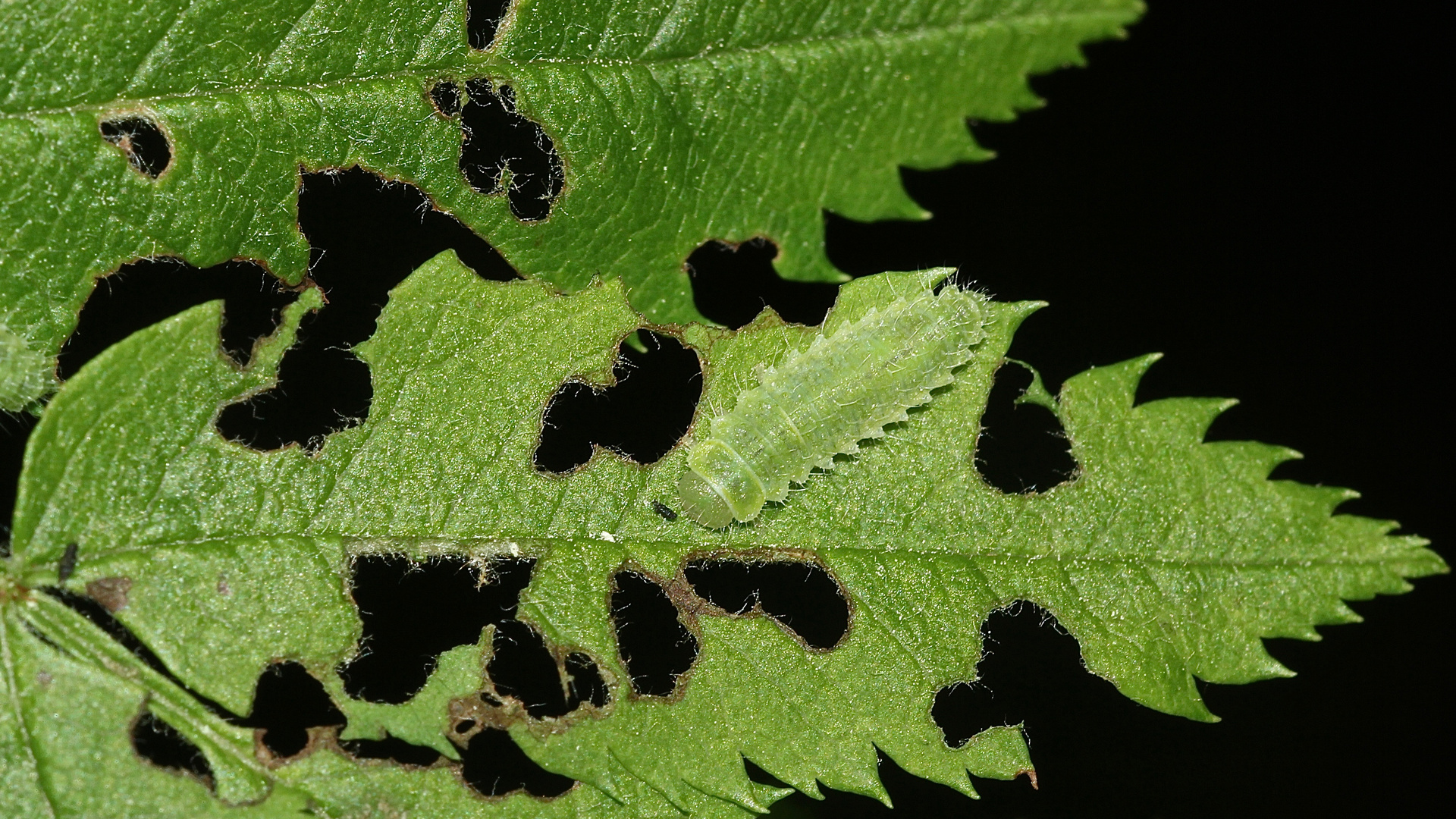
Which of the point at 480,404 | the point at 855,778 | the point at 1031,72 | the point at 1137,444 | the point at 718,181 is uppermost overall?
the point at 1031,72

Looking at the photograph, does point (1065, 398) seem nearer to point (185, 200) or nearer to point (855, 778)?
point (855, 778)

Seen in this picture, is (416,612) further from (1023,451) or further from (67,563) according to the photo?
(1023,451)

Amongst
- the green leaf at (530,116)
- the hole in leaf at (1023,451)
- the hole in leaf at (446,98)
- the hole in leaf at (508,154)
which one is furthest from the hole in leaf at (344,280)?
the hole in leaf at (1023,451)

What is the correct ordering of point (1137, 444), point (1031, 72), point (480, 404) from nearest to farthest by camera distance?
point (480, 404), point (1137, 444), point (1031, 72)

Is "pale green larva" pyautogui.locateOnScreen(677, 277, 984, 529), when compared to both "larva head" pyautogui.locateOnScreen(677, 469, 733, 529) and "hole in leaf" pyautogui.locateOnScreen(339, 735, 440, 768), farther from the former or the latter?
"hole in leaf" pyautogui.locateOnScreen(339, 735, 440, 768)

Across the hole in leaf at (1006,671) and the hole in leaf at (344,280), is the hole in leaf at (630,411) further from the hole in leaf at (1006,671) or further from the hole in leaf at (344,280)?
the hole in leaf at (1006,671)

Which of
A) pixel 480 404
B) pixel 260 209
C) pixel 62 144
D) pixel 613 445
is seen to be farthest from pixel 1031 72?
pixel 62 144
